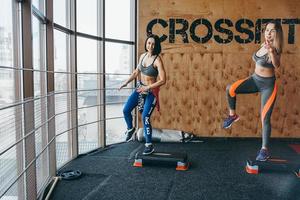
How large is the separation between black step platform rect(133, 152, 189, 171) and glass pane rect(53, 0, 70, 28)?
6.97 ft

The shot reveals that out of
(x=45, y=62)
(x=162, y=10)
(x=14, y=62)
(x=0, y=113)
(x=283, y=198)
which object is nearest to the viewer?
(x=0, y=113)

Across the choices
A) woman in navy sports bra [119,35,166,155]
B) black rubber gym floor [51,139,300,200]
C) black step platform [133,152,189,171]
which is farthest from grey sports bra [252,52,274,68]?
black step platform [133,152,189,171]

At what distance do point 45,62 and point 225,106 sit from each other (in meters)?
3.62

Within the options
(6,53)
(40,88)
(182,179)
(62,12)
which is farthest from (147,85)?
(6,53)

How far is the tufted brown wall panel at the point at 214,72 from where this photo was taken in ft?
20.0

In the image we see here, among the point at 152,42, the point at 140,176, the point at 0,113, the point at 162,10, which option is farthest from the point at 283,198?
the point at 162,10

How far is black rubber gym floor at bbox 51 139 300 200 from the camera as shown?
3613 mm

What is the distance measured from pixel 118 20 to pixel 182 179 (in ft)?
9.99

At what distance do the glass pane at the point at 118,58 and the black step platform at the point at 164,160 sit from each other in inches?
66.9

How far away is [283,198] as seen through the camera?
352cm

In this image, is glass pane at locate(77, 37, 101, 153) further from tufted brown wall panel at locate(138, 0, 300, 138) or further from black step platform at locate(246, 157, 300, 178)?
black step platform at locate(246, 157, 300, 178)

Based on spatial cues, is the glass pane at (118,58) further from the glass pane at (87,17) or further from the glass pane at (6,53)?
the glass pane at (6,53)

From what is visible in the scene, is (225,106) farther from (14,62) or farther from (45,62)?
(14,62)

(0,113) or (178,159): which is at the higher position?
(0,113)
